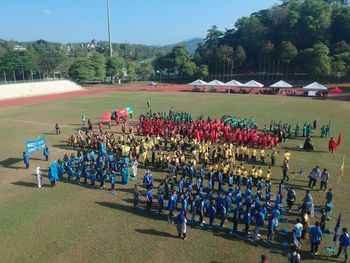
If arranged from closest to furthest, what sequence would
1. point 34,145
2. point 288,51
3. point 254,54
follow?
point 34,145 < point 288,51 < point 254,54

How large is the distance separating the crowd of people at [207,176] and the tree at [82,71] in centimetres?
4900

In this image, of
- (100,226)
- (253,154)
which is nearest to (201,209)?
(100,226)

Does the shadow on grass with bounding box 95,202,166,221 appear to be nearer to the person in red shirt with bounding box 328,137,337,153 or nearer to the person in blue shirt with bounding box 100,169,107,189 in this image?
the person in blue shirt with bounding box 100,169,107,189

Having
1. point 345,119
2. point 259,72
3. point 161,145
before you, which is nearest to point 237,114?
point 345,119

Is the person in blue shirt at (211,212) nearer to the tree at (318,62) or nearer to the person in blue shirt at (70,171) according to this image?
the person in blue shirt at (70,171)

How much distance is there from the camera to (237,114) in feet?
112

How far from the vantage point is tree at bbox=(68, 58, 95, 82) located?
71.5 m

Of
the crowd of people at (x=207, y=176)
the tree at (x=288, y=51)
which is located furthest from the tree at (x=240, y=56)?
the crowd of people at (x=207, y=176)

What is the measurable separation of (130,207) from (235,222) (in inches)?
189

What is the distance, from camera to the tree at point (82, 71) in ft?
235

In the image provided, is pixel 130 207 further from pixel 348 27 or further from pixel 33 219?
pixel 348 27

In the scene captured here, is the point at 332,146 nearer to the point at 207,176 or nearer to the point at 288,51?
the point at 207,176

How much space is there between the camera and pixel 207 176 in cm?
1702

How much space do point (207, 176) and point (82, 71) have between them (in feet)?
201
